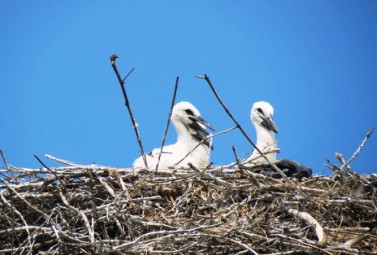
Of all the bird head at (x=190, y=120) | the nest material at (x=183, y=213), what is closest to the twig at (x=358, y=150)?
the nest material at (x=183, y=213)

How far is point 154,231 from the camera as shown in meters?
5.30

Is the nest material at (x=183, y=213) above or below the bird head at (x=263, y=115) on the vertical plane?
below

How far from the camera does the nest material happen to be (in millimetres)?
5105

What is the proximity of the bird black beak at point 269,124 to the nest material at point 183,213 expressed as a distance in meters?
3.92

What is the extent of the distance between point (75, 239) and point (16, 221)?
653 millimetres

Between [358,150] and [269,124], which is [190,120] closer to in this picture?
[269,124]

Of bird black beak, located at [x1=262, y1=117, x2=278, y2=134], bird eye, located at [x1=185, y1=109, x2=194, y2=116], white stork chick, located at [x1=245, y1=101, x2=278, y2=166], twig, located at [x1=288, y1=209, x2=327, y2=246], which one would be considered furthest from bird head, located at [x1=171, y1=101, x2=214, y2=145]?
twig, located at [x1=288, y1=209, x2=327, y2=246]

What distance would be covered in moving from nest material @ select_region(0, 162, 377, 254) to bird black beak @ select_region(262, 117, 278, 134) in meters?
3.92

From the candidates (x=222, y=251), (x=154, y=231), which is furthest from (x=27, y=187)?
(x=222, y=251)

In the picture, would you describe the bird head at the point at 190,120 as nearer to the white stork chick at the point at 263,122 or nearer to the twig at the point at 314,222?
the white stork chick at the point at 263,122

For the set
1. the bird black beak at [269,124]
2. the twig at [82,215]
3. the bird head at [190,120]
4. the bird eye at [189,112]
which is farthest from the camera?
the bird black beak at [269,124]

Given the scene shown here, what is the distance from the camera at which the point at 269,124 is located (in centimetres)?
1011

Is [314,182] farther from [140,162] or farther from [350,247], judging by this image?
[140,162]

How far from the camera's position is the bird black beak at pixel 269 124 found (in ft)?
33.0
